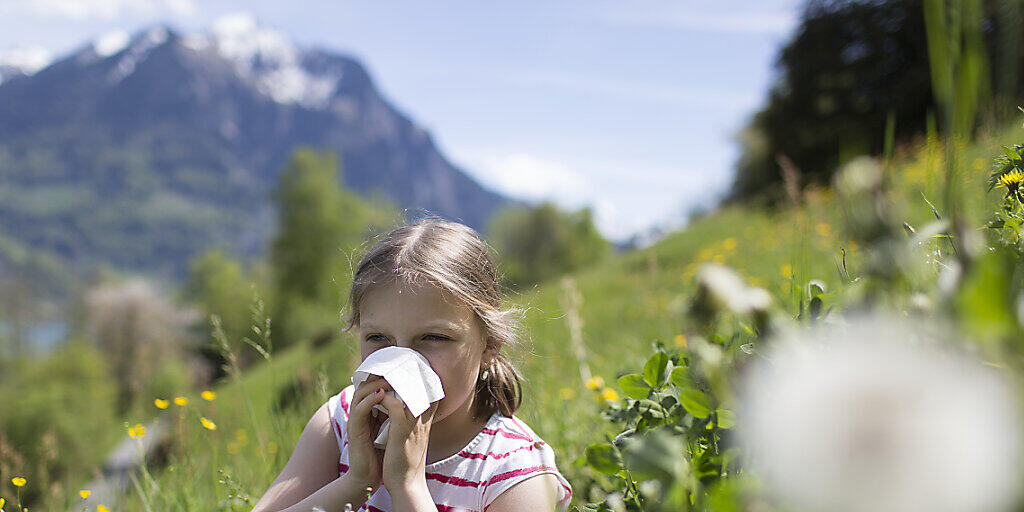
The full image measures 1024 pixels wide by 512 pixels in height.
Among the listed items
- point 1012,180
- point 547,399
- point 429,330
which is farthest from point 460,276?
point 547,399

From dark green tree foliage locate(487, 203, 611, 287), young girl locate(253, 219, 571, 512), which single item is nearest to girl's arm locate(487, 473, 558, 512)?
young girl locate(253, 219, 571, 512)

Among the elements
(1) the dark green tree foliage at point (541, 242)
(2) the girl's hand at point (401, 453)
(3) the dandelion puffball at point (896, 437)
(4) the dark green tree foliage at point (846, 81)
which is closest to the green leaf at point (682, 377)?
(3) the dandelion puffball at point (896, 437)

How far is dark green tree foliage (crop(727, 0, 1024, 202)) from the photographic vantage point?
13.1 m

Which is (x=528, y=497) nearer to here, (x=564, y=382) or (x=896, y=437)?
(x=896, y=437)

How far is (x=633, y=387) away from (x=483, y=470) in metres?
0.64

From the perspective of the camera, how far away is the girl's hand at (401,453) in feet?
4.43

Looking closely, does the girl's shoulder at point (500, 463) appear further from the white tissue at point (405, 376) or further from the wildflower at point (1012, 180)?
the wildflower at point (1012, 180)

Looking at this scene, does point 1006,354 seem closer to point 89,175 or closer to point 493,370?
point 493,370

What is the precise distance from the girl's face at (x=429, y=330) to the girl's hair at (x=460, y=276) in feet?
0.12

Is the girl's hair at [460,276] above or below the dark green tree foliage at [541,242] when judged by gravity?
above

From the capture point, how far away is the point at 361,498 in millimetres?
1440

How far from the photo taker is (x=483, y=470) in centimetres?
158

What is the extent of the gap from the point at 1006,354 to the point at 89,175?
9163 inches

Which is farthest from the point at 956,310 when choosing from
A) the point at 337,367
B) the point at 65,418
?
the point at 65,418
